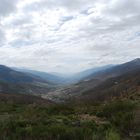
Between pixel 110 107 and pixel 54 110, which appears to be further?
pixel 54 110

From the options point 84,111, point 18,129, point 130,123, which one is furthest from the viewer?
point 84,111

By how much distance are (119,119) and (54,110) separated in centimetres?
832

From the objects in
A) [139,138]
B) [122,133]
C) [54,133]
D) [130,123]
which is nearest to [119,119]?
[130,123]

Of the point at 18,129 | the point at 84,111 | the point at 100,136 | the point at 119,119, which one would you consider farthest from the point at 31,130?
the point at 84,111

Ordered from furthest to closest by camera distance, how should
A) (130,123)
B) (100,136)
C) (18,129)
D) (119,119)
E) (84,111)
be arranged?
1. (84,111)
2. (119,119)
3. (130,123)
4. (18,129)
5. (100,136)

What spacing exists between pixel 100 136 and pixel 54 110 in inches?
452

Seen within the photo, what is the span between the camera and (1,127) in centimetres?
1290

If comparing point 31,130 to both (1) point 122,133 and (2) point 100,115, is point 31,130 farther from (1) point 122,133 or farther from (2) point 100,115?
(2) point 100,115

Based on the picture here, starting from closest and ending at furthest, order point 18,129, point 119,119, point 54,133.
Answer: point 54,133 → point 18,129 → point 119,119

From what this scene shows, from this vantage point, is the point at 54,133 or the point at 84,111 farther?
the point at 84,111

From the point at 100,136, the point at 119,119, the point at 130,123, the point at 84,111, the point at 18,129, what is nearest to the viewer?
the point at 100,136

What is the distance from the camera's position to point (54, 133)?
11.7m

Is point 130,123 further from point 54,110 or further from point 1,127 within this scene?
point 54,110

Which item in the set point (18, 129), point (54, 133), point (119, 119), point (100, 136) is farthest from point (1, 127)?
point (119, 119)
